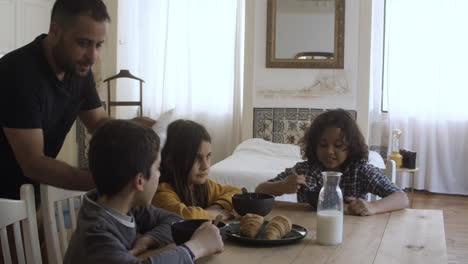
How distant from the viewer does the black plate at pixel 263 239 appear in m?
1.34

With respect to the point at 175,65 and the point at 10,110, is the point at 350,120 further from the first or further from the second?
the point at 175,65

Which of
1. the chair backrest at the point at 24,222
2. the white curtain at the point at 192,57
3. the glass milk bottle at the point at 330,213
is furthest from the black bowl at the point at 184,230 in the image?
the white curtain at the point at 192,57

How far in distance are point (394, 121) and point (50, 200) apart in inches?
188

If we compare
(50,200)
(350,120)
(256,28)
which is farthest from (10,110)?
(256,28)

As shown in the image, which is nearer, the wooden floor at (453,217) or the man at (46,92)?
the man at (46,92)

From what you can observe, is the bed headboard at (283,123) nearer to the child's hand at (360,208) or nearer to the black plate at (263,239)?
the child's hand at (360,208)

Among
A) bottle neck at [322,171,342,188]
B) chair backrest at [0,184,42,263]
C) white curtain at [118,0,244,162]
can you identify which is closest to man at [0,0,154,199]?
chair backrest at [0,184,42,263]

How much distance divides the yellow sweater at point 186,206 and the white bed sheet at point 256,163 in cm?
130

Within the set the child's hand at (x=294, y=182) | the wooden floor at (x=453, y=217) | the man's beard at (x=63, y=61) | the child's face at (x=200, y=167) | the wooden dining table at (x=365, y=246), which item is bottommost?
the wooden floor at (x=453, y=217)

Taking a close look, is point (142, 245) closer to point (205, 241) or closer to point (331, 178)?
point (205, 241)

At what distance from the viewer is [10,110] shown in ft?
5.65

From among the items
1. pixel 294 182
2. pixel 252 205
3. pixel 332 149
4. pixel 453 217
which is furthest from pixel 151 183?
pixel 453 217

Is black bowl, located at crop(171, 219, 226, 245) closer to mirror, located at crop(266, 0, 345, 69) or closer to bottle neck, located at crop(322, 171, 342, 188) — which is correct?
bottle neck, located at crop(322, 171, 342, 188)

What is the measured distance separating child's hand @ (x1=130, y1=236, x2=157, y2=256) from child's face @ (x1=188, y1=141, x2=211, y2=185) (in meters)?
0.43
